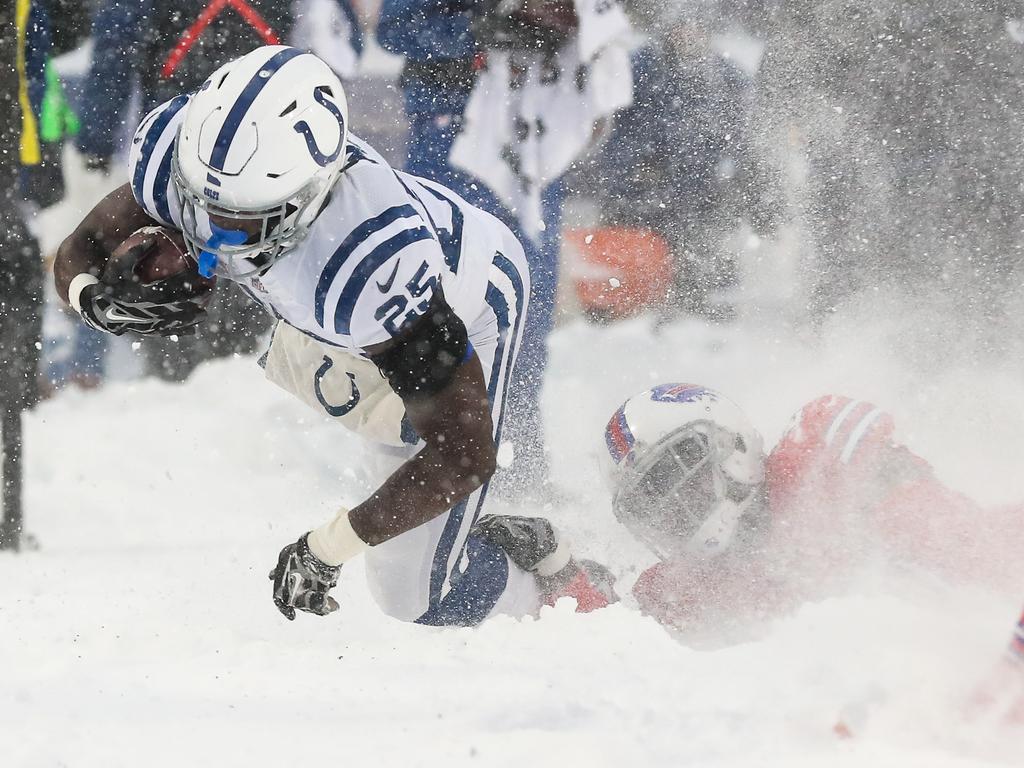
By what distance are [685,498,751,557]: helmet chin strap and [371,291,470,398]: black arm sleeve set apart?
1.28 m

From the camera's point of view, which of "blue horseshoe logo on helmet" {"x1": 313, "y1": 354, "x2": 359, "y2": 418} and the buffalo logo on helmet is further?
the buffalo logo on helmet

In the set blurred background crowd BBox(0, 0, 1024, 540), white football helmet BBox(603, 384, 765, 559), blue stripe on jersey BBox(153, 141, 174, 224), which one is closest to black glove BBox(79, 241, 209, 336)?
blue stripe on jersey BBox(153, 141, 174, 224)

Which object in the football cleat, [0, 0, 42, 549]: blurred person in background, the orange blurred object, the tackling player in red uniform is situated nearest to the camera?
the tackling player in red uniform

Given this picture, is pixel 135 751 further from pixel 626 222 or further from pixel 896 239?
pixel 896 239

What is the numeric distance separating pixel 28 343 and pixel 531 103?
2.30 meters

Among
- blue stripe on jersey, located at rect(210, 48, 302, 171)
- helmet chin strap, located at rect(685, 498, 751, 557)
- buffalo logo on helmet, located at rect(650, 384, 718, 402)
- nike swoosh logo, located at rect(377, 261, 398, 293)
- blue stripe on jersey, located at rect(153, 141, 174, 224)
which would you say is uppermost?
blue stripe on jersey, located at rect(210, 48, 302, 171)

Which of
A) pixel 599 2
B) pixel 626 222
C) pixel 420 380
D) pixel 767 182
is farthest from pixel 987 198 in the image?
pixel 420 380

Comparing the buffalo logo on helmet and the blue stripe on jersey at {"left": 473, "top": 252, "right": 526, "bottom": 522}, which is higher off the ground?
the blue stripe on jersey at {"left": 473, "top": 252, "right": 526, "bottom": 522}

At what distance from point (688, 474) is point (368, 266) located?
1.42m

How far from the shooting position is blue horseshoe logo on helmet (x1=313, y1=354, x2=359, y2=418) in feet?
9.25

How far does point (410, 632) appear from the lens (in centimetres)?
288

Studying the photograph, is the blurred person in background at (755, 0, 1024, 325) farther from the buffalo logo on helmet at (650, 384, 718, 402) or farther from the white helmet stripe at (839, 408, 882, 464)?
the white helmet stripe at (839, 408, 882, 464)

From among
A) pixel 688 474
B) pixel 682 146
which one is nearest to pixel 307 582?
pixel 688 474

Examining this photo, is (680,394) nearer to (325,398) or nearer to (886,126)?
(325,398)
